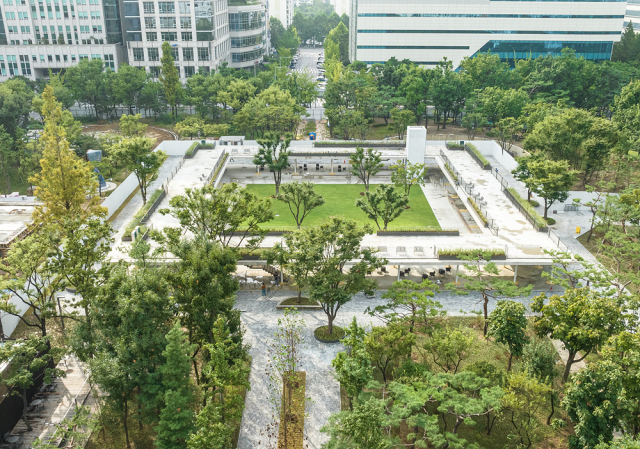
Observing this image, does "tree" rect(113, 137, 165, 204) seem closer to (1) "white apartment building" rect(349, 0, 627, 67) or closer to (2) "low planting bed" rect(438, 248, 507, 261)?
(2) "low planting bed" rect(438, 248, 507, 261)

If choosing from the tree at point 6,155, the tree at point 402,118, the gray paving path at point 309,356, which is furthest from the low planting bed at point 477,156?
the tree at point 6,155

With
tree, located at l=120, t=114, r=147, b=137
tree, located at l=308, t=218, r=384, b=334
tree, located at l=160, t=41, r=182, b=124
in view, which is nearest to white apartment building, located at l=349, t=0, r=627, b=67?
tree, located at l=160, t=41, r=182, b=124

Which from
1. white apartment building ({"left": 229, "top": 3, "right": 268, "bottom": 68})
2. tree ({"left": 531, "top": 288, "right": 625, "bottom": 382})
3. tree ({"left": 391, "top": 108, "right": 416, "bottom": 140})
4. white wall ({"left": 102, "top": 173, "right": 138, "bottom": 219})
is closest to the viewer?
tree ({"left": 531, "top": 288, "right": 625, "bottom": 382})

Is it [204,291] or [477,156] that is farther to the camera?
[477,156]

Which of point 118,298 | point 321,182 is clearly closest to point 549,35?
point 321,182

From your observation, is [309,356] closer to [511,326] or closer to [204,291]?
[204,291]

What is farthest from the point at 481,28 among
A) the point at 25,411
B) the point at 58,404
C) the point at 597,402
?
the point at 25,411
